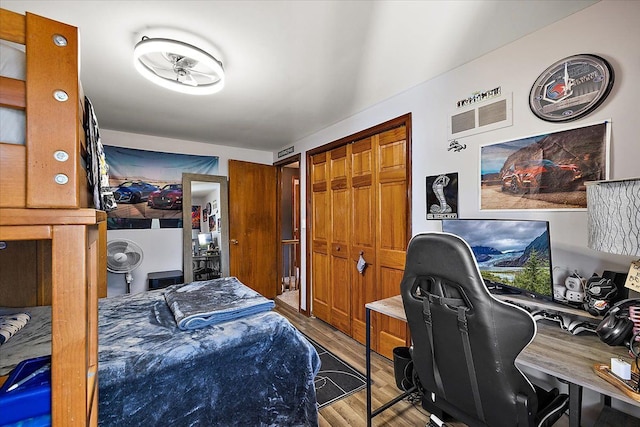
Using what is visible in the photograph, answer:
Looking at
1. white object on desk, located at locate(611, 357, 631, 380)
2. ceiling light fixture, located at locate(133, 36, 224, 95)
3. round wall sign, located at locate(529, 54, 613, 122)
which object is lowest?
white object on desk, located at locate(611, 357, 631, 380)

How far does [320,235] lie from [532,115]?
2.47 m

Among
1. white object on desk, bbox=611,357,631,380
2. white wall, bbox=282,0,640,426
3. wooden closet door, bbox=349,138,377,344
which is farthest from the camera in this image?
wooden closet door, bbox=349,138,377,344

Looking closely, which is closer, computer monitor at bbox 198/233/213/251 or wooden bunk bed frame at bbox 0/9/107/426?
wooden bunk bed frame at bbox 0/9/107/426

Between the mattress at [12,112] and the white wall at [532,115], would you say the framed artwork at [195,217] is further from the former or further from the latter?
the mattress at [12,112]

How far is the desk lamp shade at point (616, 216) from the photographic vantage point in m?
0.92

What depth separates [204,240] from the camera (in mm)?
4008

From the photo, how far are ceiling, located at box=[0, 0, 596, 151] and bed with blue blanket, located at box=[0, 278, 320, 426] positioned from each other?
1.71 meters

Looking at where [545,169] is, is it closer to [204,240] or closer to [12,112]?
[12,112]

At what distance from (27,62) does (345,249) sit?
9.26 feet

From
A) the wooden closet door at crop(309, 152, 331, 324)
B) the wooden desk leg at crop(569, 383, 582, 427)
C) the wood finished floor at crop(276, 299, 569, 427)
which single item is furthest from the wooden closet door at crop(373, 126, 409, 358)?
the wooden desk leg at crop(569, 383, 582, 427)

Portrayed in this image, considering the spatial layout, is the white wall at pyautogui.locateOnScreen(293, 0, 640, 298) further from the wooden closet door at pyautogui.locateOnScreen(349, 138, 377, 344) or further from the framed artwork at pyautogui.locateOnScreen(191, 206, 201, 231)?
the framed artwork at pyautogui.locateOnScreen(191, 206, 201, 231)

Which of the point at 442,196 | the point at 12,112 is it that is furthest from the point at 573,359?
the point at 12,112

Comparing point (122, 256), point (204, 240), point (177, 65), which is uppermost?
point (177, 65)

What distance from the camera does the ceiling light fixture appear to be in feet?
5.14
